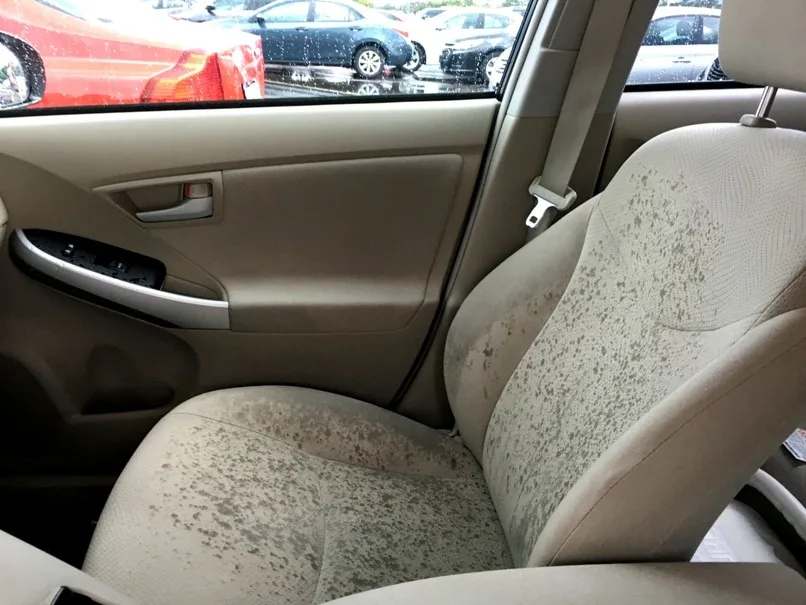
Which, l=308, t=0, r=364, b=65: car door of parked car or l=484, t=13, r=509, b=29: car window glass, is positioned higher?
l=484, t=13, r=509, b=29: car window glass

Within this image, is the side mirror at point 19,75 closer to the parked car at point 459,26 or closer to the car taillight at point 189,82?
the car taillight at point 189,82

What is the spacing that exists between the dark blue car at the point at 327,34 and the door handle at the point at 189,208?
Result: 0.87 feet

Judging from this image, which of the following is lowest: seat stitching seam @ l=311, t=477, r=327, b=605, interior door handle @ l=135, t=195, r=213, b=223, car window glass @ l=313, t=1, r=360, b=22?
seat stitching seam @ l=311, t=477, r=327, b=605

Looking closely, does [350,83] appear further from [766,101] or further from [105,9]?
[766,101]

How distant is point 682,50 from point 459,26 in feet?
1.46

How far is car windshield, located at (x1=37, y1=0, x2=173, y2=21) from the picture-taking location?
1291 mm

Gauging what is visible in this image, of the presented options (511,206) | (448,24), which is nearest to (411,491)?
(511,206)

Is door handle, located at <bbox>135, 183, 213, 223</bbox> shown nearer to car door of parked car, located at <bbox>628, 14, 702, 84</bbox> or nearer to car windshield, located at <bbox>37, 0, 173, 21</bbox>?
car windshield, located at <bbox>37, 0, 173, 21</bbox>

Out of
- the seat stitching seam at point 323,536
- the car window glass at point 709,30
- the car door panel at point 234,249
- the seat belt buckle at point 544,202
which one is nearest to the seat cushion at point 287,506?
the seat stitching seam at point 323,536

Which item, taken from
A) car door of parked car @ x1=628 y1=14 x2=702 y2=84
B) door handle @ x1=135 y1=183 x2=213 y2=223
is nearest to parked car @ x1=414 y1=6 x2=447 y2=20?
car door of parked car @ x1=628 y1=14 x2=702 y2=84

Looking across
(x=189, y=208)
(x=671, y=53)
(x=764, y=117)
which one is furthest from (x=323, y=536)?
(x=671, y=53)

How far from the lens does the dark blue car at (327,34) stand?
53.5 inches

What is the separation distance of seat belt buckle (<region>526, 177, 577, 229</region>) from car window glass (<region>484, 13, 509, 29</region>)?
0.98ft

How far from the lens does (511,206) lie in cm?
138
